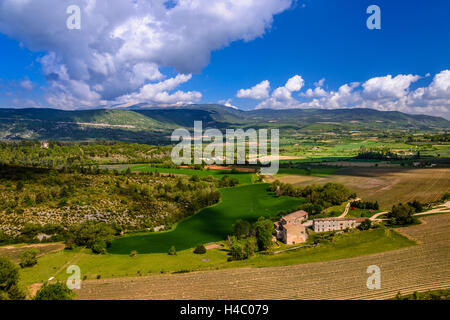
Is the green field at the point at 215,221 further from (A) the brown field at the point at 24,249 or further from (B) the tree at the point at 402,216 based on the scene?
(B) the tree at the point at 402,216

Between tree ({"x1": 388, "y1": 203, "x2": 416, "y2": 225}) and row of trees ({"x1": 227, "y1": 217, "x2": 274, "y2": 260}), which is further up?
tree ({"x1": 388, "y1": 203, "x2": 416, "y2": 225})

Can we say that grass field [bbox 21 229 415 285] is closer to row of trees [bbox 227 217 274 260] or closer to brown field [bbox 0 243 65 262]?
row of trees [bbox 227 217 274 260]

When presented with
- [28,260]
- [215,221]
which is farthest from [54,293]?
[215,221]

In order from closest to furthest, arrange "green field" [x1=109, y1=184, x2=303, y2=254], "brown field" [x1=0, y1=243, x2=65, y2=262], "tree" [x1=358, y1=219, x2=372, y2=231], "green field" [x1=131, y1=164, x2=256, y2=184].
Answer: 1. "brown field" [x1=0, y1=243, x2=65, y2=262]
2. "green field" [x1=109, y1=184, x2=303, y2=254]
3. "tree" [x1=358, y1=219, x2=372, y2=231]
4. "green field" [x1=131, y1=164, x2=256, y2=184]

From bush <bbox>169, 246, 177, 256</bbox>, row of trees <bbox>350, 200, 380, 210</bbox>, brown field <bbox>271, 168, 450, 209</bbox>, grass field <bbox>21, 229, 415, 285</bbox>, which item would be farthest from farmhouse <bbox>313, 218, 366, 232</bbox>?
bush <bbox>169, 246, 177, 256</bbox>

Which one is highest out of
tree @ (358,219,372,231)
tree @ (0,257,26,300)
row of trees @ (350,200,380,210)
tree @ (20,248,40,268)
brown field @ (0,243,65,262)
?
row of trees @ (350,200,380,210)

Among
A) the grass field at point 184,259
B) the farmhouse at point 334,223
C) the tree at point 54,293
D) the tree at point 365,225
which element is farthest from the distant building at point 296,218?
the tree at point 54,293
